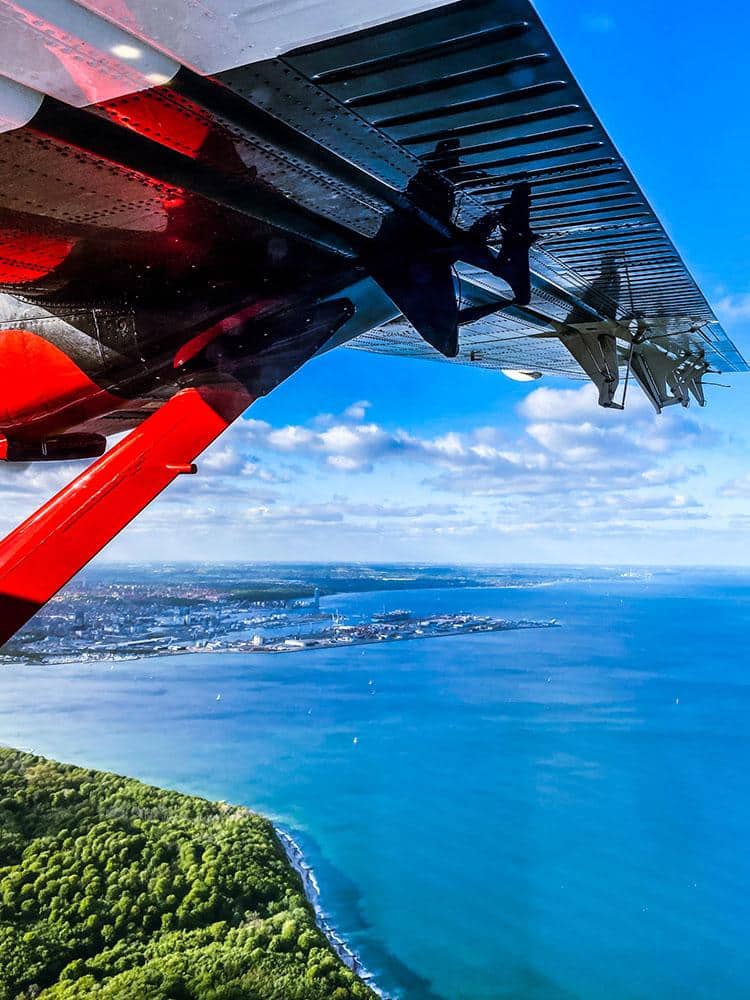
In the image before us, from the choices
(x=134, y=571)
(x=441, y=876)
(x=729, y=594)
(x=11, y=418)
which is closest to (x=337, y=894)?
(x=441, y=876)

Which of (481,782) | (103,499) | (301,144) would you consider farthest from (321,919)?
(301,144)

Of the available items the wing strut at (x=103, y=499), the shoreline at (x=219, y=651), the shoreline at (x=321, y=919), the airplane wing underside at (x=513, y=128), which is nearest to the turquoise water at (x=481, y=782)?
the shoreline at (x=321, y=919)

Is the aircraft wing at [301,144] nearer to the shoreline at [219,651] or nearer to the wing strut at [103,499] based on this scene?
the wing strut at [103,499]

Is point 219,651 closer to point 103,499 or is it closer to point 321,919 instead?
point 321,919

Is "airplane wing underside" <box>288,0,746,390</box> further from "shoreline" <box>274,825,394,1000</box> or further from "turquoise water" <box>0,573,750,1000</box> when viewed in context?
"turquoise water" <box>0,573,750,1000</box>

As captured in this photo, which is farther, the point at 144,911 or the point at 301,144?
the point at 144,911
